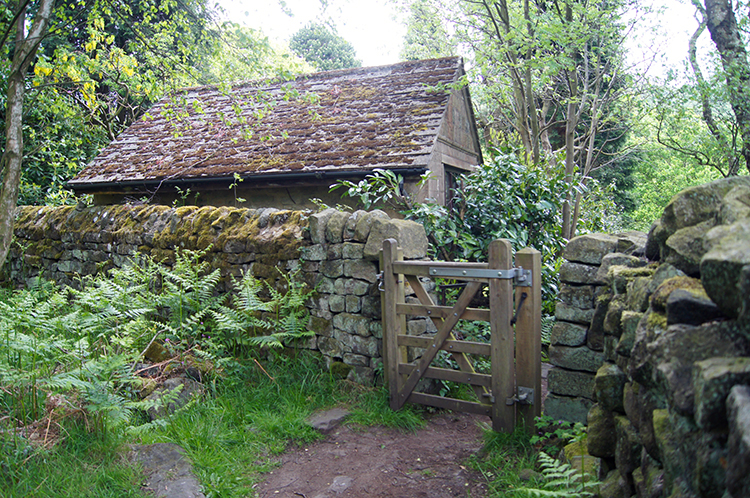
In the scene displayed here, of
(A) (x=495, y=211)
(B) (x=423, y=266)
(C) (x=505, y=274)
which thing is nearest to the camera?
(C) (x=505, y=274)

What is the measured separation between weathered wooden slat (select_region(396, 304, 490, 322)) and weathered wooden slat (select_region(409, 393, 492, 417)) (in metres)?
0.71

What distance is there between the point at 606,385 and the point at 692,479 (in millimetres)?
1110

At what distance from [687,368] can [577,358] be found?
105 inches

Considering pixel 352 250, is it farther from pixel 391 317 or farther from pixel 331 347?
pixel 331 347

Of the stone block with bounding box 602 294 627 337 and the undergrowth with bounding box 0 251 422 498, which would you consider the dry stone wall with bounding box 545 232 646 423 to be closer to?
the stone block with bounding box 602 294 627 337

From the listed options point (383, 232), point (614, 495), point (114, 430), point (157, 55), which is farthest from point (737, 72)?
point (114, 430)

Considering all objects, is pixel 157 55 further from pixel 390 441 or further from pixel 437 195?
pixel 390 441

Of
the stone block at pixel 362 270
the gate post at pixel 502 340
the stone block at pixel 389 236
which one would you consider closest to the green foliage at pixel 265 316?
the stone block at pixel 362 270

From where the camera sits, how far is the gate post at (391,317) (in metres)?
4.45

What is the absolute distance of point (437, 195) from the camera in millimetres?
8875

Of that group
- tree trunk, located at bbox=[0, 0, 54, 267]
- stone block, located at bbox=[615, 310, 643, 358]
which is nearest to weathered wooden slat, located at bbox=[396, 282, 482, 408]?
stone block, located at bbox=[615, 310, 643, 358]

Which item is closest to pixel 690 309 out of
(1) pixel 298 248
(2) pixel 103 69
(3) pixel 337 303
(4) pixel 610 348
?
(4) pixel 610 348

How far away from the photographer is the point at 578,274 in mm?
3992

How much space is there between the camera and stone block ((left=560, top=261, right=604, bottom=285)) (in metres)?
3.94
